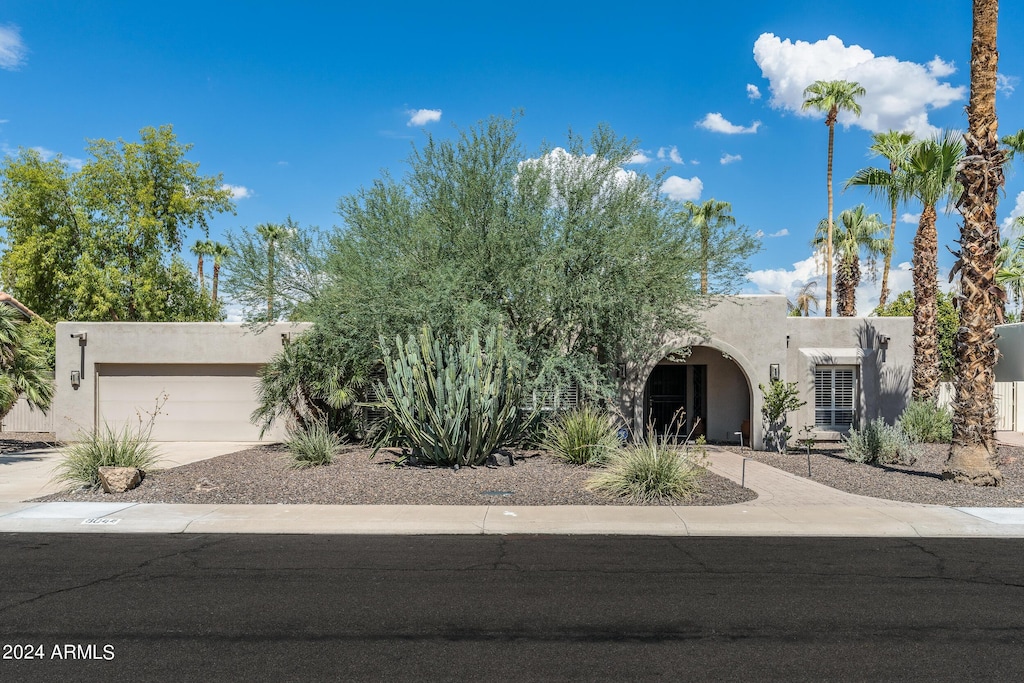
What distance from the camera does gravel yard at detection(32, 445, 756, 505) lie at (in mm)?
11352

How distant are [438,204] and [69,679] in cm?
1172

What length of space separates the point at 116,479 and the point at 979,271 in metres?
14.2

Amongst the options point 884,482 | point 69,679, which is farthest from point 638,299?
point 69,679

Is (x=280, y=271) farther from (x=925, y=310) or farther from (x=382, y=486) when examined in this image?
(x=925, y=310)

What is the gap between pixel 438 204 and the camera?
50.8ft

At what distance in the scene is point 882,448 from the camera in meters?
15.5

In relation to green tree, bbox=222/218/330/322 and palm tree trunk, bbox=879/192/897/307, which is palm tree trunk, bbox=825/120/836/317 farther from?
green tree, bbox=222/218/330/322

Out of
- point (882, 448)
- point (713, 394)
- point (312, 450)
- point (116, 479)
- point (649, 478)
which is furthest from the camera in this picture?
point (713, 394)

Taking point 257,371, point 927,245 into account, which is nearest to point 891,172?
point 927,245

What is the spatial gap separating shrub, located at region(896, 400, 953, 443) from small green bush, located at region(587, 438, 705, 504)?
345 inches

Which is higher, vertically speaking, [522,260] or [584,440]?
[522,260]

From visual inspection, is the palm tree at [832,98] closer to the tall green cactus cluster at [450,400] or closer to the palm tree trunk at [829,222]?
the palm tree trunk at [829,222]

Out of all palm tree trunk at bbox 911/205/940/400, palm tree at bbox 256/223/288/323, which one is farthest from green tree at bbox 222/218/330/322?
palm tree trunk at bbox 911/205/940/400

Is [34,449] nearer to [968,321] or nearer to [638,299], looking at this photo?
[638,299]
